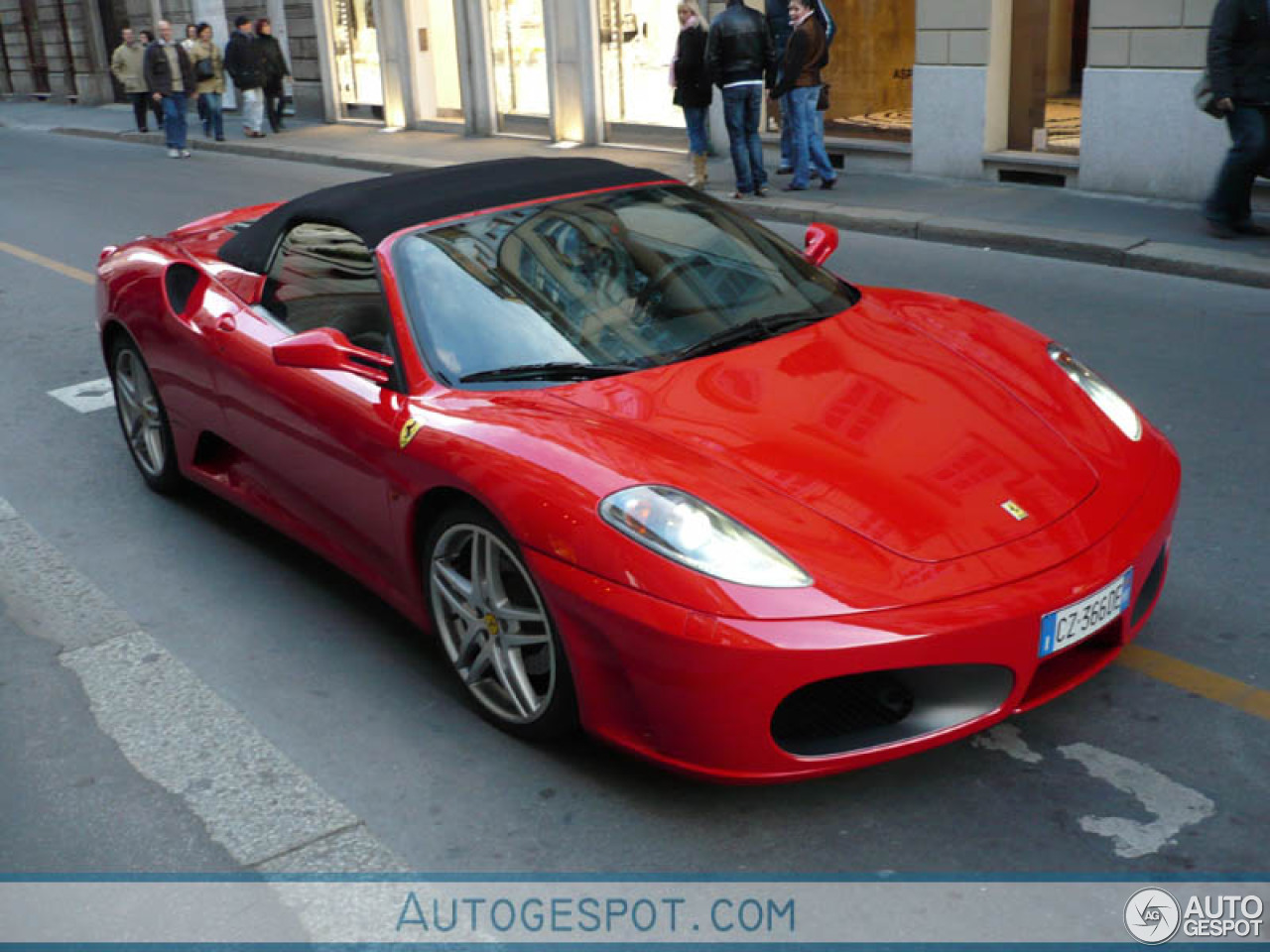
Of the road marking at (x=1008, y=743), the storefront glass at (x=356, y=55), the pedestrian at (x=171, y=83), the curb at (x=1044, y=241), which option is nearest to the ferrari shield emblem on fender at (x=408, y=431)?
the road marking at (x=1008, y=743)

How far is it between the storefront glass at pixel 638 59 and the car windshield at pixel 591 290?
13.3 m

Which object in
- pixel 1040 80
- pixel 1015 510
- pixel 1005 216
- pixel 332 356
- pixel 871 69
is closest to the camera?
pixel 1015 510

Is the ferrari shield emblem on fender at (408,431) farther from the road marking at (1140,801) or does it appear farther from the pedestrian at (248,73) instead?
the pedestrian at (248,73)

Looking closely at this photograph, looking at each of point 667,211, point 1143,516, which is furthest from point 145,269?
point 1143,516

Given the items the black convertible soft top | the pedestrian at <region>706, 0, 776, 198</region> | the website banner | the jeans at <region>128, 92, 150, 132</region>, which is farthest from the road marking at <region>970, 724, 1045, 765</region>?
the jeans at <region>128, 92, 150, 132</region>

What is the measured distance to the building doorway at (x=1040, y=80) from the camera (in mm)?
12766

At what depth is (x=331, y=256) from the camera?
459 cm

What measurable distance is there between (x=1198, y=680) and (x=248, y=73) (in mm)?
20398

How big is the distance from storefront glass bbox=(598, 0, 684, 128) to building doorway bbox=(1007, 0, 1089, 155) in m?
5.28

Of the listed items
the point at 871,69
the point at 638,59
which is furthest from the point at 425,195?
the point at 638,59

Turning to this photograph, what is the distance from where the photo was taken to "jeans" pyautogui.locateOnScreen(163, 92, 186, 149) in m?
20.0

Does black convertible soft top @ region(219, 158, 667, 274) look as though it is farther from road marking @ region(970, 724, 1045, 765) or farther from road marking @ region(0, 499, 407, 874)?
road marking @ region(970, 724, 1045, 765)

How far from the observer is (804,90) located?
41.4 ft

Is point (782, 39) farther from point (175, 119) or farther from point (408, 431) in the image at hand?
point (408, 431)
